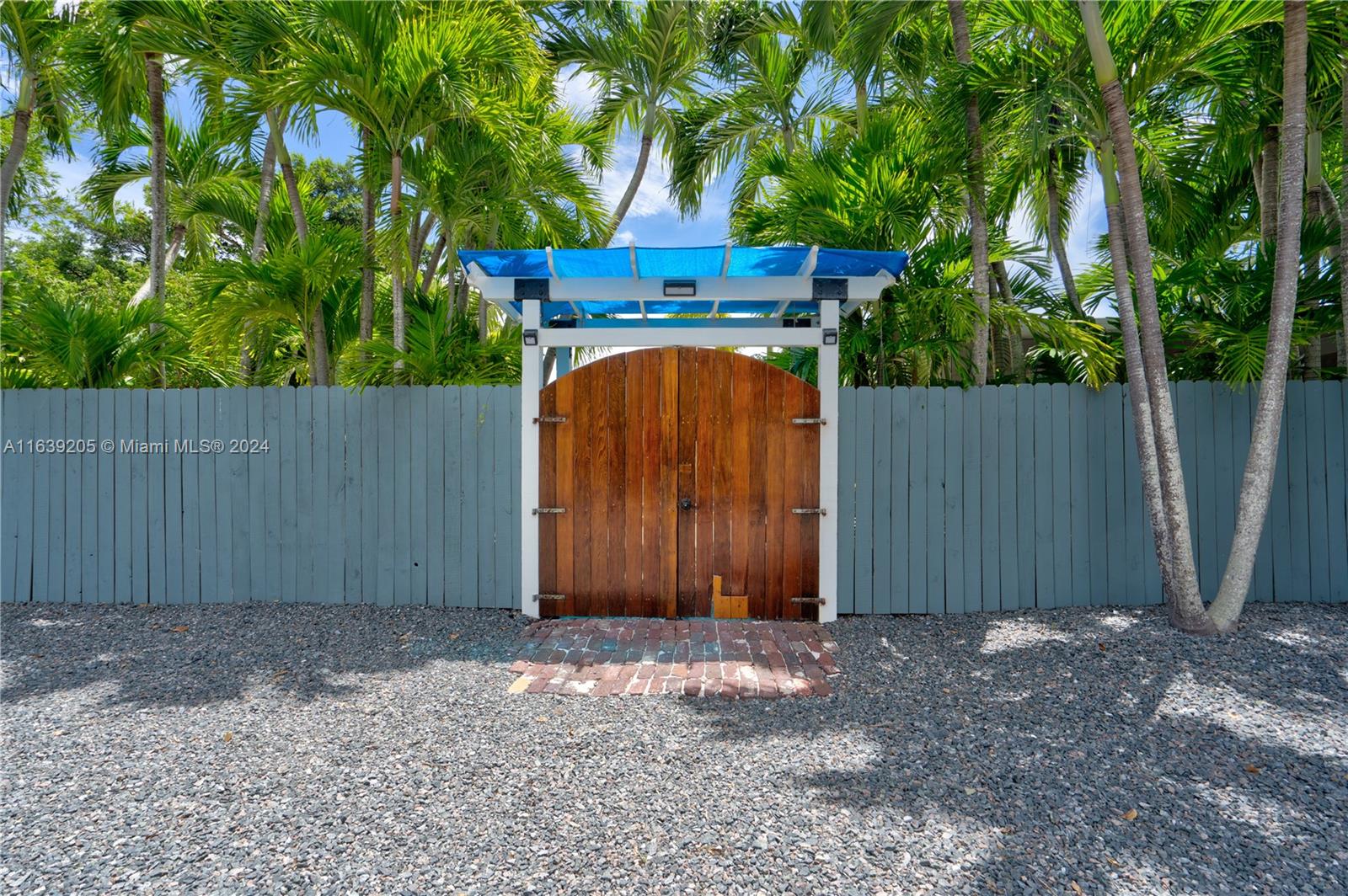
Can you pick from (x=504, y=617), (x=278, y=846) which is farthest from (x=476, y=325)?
(x=278, y=846)

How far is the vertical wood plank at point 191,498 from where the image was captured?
5383mm

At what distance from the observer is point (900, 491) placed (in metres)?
5.11

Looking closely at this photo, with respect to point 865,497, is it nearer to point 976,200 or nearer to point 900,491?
point 900,491

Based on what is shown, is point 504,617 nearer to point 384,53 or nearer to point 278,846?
point 278,846

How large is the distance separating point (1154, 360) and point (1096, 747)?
8.43 feet

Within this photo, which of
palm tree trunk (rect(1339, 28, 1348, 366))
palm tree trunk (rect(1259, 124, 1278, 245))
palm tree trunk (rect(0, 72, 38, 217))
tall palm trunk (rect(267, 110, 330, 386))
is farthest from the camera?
palm tree trunk (rect(0, 72, 38, 217))

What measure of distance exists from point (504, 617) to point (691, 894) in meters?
3.31

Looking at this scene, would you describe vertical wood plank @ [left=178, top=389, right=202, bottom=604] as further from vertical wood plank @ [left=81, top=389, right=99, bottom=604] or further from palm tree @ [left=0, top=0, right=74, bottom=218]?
palm tree @ [left=0, top=0, right=74, bottom=218]

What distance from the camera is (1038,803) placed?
2.59m

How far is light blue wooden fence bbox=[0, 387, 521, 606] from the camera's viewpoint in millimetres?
5273

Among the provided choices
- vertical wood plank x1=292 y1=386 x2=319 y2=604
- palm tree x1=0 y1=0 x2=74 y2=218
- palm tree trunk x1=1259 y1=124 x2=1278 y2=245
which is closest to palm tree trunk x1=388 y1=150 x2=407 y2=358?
vertical wood plank x1=292 y1=386 x2=319 y2=604

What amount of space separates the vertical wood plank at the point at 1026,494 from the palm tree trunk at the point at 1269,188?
8.31 ft

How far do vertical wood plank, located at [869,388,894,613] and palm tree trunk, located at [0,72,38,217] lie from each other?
322 inches

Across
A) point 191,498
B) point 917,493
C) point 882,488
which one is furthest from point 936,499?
point 191,498
